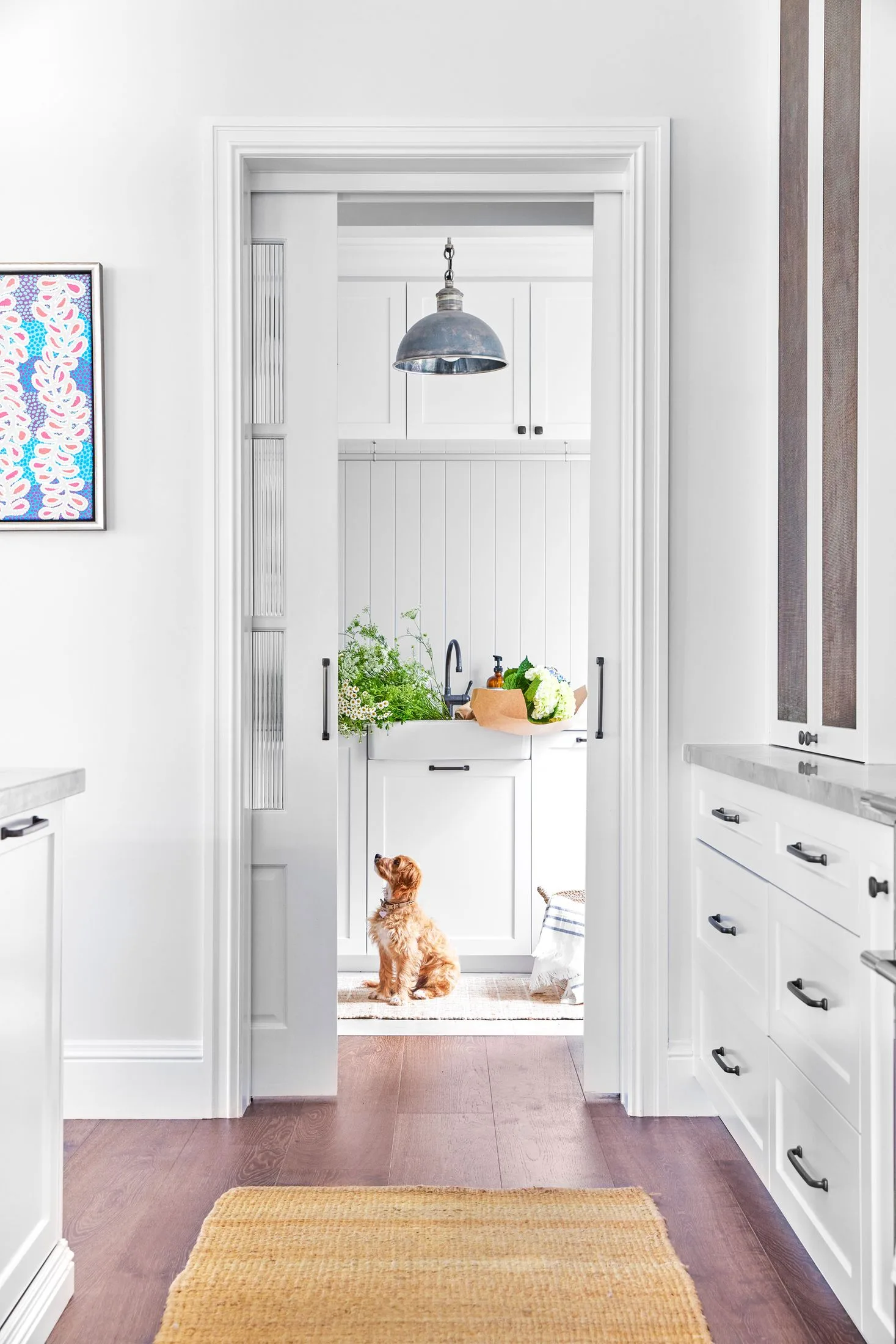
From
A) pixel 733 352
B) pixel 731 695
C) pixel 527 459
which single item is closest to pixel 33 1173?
pixel 731 695

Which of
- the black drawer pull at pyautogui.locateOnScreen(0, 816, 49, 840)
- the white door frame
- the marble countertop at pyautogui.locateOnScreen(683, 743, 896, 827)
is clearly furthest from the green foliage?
the black drawer pull at pyautogui.locateOnScreen(0, 816, 49, 840)

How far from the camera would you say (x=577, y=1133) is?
2.53m


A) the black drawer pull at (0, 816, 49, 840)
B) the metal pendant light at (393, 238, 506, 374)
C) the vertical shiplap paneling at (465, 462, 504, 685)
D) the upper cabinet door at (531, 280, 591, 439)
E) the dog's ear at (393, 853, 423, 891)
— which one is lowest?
the dog's ear at (393, 853, 423, 891)

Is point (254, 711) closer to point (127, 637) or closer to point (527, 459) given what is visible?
point (127, 637)

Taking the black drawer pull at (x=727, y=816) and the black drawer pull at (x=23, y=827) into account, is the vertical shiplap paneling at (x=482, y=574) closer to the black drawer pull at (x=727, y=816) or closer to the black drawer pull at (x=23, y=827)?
the black drawer pull at (x=727, y=816)

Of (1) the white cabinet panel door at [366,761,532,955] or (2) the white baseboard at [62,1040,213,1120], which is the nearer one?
(2) the white baseboard at [62,1040,213,1120]

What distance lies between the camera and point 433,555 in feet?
14.7

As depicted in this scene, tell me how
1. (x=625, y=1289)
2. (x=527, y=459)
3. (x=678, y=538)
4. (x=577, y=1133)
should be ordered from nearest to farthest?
(x=625, y=1289), (x=577, y=1133), (x=678, y=538), (x=527, y=459)

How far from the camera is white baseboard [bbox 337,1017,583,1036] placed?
328cm

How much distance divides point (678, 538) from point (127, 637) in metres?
1.40

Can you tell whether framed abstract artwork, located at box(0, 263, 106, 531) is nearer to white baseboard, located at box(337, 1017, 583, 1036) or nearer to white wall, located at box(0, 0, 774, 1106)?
white wall, located at box(0, 0, 774, 1106)

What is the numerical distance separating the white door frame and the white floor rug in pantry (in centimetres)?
73

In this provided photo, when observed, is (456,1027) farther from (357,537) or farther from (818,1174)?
(357,537)

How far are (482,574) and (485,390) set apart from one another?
0.81 m
